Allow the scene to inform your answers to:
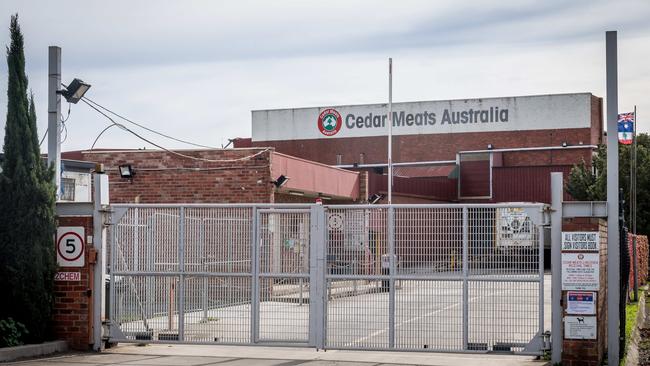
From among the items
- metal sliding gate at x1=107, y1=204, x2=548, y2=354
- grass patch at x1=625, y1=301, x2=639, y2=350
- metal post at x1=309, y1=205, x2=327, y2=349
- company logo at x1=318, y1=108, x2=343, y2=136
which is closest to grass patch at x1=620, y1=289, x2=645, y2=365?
grass patch at x1=625, y1=301, x2=639, y2=350

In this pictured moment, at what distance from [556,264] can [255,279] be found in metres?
4.58

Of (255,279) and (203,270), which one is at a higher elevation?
(203,270)

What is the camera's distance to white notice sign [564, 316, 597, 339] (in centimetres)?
1323

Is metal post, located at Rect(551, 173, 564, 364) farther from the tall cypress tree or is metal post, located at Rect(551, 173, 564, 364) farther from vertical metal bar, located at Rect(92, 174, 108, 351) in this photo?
the tall cypress tree

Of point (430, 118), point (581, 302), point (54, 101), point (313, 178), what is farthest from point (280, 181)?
point (430, 118)

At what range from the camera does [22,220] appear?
1489 cm

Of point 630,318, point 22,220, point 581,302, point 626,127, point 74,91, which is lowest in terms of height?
point 630,318

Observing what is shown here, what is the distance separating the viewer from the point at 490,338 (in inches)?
555

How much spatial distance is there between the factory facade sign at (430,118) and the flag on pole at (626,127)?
2421 centimetres

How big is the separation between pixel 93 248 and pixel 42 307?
1.21m

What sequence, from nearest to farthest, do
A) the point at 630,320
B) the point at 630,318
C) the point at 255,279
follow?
the point at 255,279 < the point at 630,320 < the point at 630,318

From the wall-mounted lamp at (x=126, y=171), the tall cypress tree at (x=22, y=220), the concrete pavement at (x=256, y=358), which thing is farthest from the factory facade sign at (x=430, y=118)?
the tall cypress tree at (x=22, y=220)

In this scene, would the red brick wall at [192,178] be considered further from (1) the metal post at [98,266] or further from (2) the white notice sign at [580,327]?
(2) the white notice sign at [580,327]

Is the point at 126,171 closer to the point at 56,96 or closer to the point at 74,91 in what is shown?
the point at 56,96
